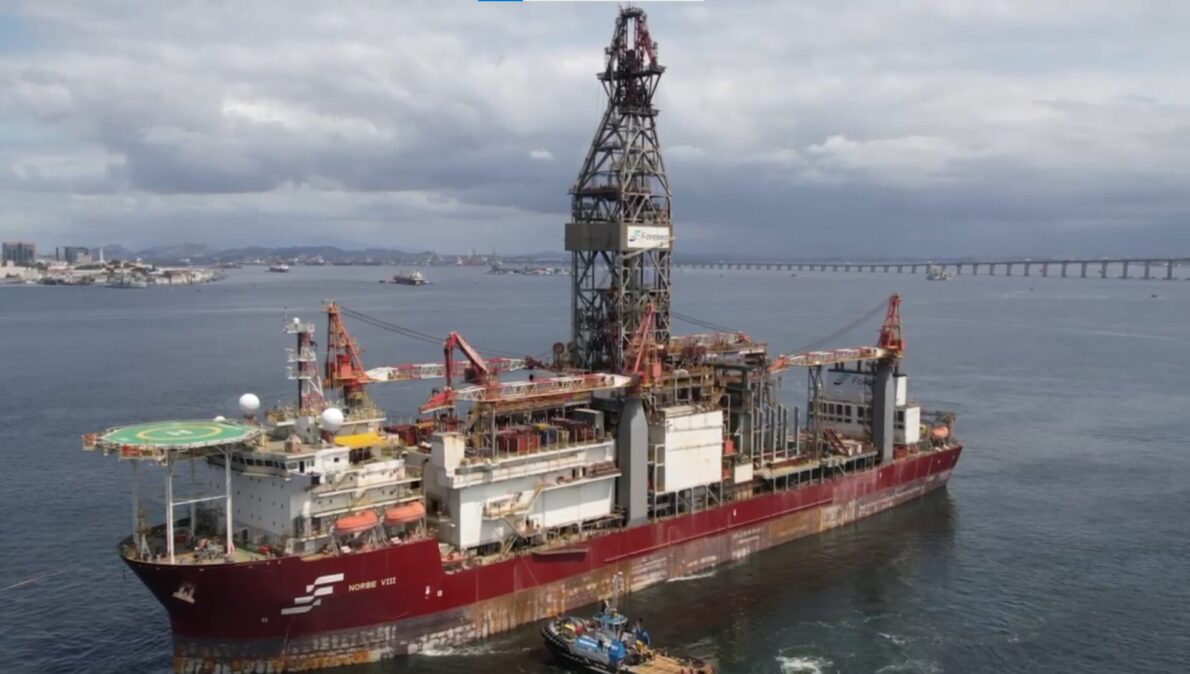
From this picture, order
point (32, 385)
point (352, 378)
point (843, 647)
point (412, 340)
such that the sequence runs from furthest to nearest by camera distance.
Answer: point (412, 340) → point (32, 385) → point (352, 378) → point (843, 647)

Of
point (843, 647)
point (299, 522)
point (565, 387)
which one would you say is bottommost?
point (843, 647)

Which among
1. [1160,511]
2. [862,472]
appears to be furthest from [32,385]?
[1160,511]

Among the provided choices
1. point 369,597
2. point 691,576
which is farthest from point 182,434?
point 691,576

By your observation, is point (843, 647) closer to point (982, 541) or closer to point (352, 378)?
point (982, 541)

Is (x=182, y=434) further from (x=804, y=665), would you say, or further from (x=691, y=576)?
(x=804, y=665)

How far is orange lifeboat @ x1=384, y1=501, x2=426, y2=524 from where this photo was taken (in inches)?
1156

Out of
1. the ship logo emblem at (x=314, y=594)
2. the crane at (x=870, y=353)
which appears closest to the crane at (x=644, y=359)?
the crane at (x=870, y=353)

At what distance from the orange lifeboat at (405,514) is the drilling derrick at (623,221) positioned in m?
14.8

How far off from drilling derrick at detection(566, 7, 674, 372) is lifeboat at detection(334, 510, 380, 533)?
1634 cm

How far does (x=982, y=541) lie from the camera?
4212 centimetres

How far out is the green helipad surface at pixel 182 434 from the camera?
27156mm

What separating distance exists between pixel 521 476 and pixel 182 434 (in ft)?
37.4

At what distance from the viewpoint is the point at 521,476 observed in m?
33.2

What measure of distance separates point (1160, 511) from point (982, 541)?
10290 mm
